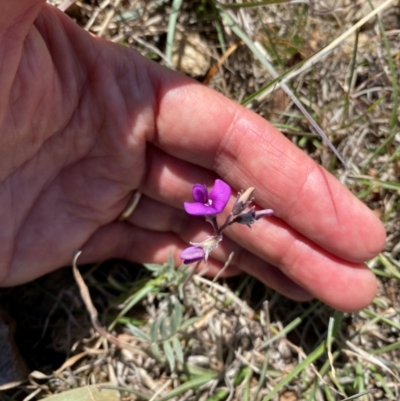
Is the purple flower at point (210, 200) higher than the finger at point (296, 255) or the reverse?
higher

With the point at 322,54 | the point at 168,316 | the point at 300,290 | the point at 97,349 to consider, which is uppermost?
the point at 322,54

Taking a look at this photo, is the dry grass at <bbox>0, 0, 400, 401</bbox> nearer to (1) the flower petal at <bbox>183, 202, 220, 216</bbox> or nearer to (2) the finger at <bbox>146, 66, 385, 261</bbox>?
(2) the finger at <bbox>146, 66, 385, 261</bbox>

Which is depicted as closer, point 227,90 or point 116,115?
point 116,115

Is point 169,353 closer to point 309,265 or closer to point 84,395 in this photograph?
point 84,395

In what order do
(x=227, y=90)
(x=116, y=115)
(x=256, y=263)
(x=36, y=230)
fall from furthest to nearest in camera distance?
1. (x=227, y=90)
2. (x=256, y=263)
3. (x=36, y=230)
4. (x=116, y=115)

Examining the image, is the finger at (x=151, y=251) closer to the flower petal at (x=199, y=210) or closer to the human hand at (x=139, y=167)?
the human hand at (x=139, y=167)

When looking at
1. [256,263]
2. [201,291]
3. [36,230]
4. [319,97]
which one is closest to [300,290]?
[256,263]

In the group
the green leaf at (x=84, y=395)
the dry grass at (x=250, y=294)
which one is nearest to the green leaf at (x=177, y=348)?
the dry grass at (x=250, y=294)

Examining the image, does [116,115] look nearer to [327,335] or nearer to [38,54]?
[38,54]
